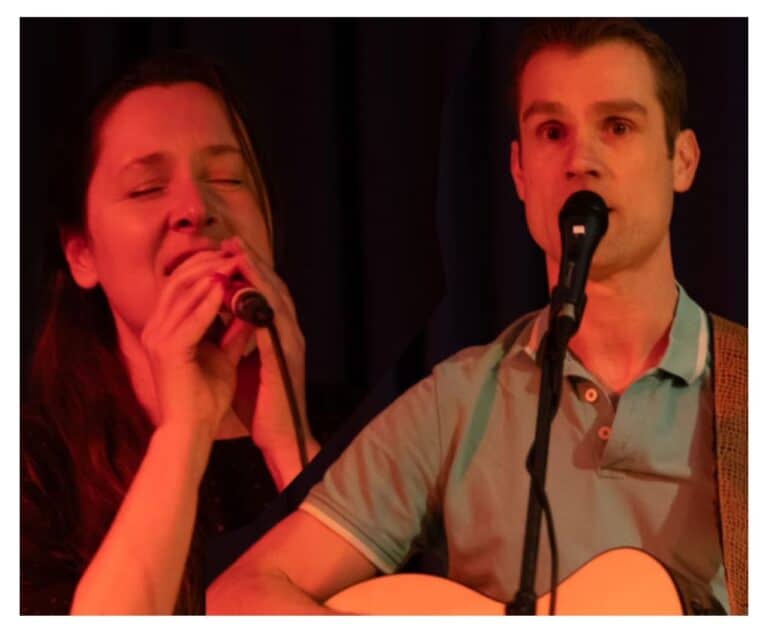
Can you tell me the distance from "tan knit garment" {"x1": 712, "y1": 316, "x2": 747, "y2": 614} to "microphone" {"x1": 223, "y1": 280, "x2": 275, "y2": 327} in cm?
76

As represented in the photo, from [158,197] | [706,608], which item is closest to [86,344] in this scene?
[158,197]

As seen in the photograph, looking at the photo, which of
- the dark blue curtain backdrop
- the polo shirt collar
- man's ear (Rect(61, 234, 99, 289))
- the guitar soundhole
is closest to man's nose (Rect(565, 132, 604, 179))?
the dark blue curtain backdrop

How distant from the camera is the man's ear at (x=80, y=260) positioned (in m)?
2.36

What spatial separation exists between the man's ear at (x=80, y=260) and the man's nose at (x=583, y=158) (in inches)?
33.0

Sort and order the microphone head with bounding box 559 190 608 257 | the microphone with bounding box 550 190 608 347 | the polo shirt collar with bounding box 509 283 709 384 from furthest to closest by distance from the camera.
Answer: the polo shirt collar with bounding box 509 283 709 384
the microphone head with bounding box 559 190 608 257
the microphone with bounding box 550 190 608 347

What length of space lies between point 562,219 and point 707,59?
1.26 feet

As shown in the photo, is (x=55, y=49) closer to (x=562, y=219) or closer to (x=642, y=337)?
(x=562, y=219)

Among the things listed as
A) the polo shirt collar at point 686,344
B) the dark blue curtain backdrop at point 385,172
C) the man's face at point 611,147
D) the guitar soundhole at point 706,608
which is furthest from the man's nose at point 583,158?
the guitar soundhole at point 706,608

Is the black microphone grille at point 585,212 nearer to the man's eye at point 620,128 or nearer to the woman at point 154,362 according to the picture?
the man's eye at point 620,128

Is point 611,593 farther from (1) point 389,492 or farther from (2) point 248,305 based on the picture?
(2) point 248,305

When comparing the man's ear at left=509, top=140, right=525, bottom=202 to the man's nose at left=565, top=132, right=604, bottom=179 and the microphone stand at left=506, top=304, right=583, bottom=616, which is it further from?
the microphone stand at left=506, top=304, right=583, bottom=616

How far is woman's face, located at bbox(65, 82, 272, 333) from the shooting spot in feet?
7.63

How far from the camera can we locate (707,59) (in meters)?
2.27

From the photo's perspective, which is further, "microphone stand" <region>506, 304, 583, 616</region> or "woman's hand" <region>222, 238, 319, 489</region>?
"woman's hand" <region>222, 238, 319, 489</region>
